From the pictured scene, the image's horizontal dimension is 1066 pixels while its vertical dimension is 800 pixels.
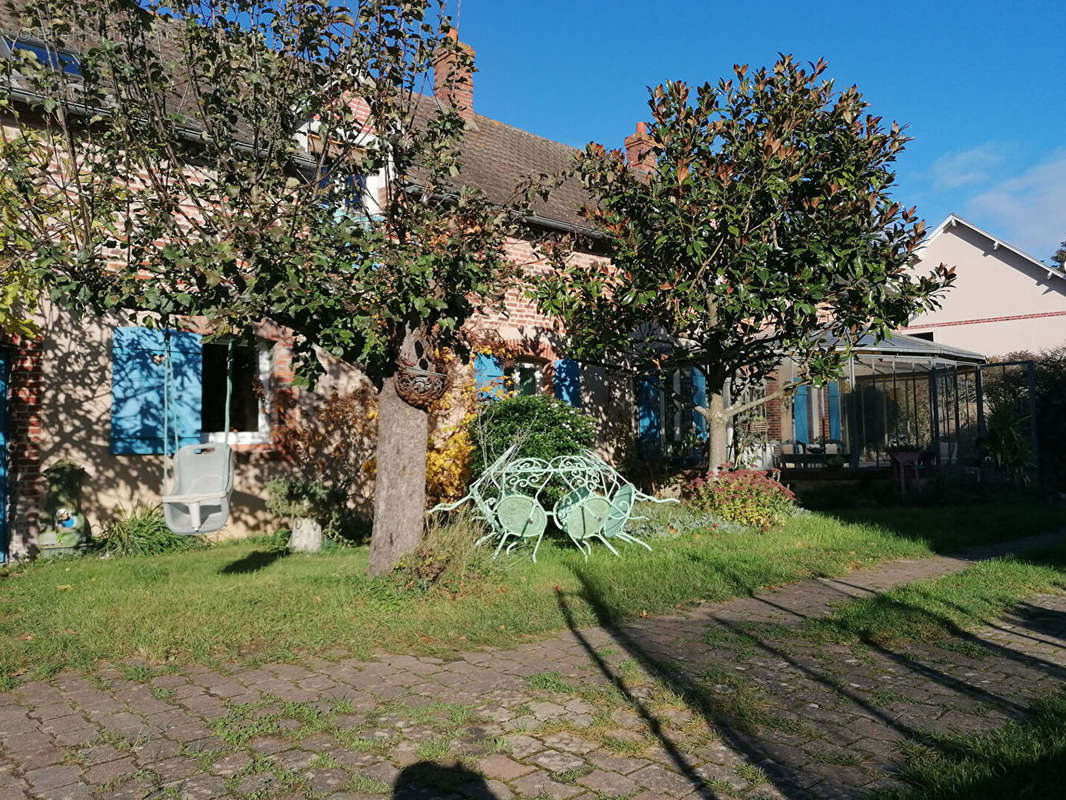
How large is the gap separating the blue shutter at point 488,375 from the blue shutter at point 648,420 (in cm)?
298

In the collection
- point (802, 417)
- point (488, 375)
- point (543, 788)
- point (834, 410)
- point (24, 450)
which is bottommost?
point (543, 788)

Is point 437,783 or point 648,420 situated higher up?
point 648,420

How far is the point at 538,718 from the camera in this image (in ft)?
13.0

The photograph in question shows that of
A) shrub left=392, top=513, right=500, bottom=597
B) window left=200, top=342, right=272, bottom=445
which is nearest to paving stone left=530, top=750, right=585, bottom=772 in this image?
shrub left=392, top=513, right=500, bottom=597

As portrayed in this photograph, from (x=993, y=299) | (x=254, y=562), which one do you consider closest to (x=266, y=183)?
(x=254, y=562)

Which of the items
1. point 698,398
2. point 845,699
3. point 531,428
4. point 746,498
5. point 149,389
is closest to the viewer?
point 845,699

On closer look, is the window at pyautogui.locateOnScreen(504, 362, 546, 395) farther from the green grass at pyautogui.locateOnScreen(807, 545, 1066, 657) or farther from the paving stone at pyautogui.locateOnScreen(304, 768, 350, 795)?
the paving stone at pyautogui.locateOnScreen(304, 768, 350, 795)

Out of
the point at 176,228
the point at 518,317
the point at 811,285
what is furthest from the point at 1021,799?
the point at 518,317

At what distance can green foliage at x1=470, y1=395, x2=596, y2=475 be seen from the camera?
972 cm

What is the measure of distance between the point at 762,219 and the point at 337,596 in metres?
6.54

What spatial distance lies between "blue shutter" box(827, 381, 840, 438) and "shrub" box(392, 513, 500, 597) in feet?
38.2

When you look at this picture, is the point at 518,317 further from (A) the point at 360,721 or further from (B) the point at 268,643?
(A) the point at 360,721

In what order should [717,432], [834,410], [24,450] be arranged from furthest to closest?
[834,410] → [717,432] → [24,450]

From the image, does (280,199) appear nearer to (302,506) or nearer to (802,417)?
(302,506)
